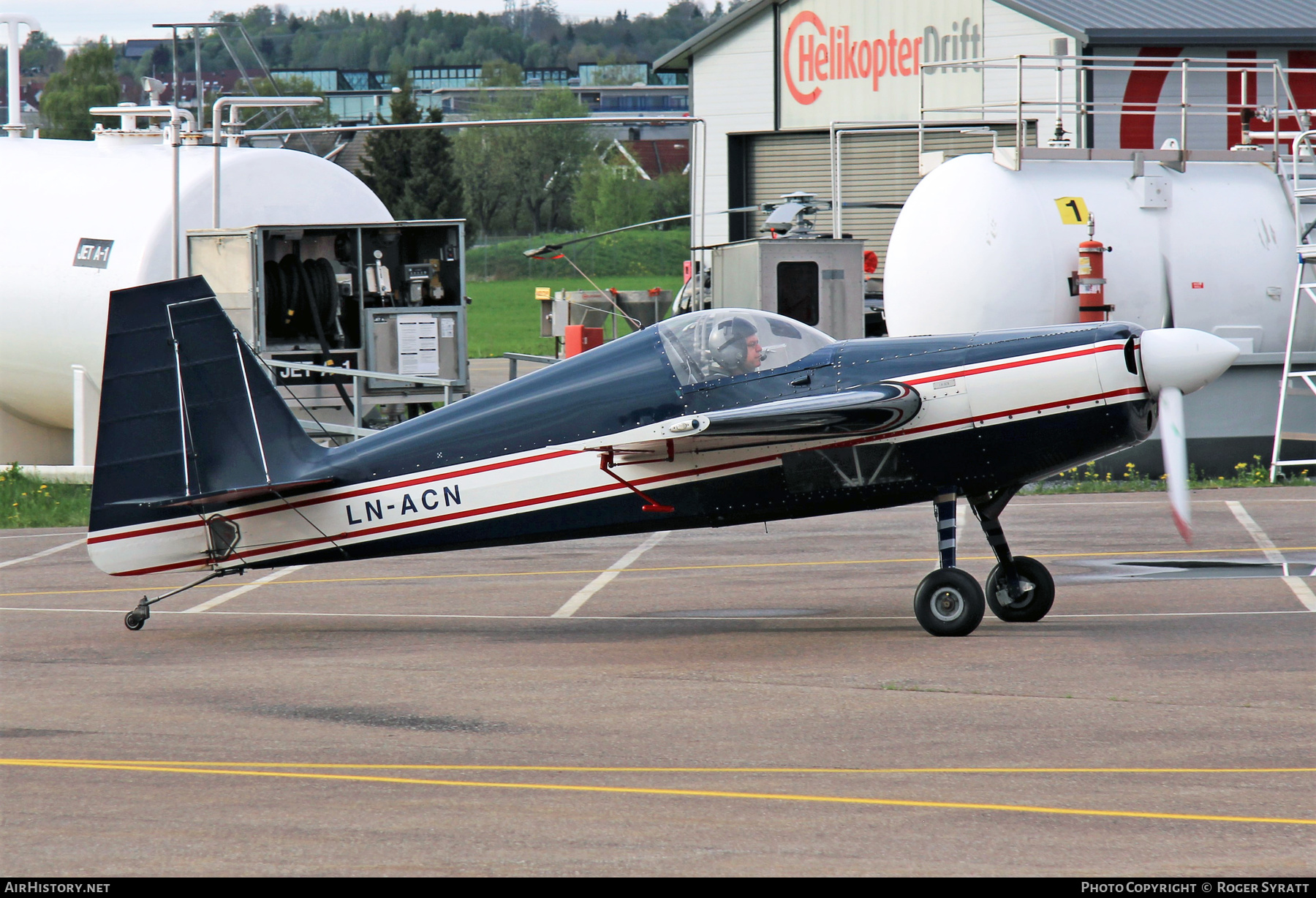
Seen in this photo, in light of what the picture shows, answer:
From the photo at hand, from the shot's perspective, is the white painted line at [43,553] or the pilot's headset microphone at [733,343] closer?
the pilot's headset microphone at [733,343]

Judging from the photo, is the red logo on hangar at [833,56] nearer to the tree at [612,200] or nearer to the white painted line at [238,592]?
the white painted line at [238,592]

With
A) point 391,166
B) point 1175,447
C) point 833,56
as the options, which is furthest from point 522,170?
point 1175,447

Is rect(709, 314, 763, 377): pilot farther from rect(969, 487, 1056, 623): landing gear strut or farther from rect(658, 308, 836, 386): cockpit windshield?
rect(969, 487, 1056, 623): landing gear strut

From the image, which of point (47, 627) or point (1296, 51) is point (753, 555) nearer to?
point (47, 627)

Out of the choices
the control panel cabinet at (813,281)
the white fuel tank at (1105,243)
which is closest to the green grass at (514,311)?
the control panel cabinet at (813,281)

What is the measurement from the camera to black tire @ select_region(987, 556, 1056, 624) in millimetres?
A: 9492

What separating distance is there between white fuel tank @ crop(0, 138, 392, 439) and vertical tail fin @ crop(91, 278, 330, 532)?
24.8 feet

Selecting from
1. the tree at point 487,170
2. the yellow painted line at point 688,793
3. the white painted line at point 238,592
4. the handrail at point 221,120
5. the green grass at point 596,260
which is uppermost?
the tree at point 487,170

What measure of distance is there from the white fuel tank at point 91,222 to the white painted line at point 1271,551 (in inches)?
430

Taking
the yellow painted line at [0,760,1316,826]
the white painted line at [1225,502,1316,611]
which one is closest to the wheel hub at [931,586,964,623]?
the white painted line at [1225,502,1316,611]

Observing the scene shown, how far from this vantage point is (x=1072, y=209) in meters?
16.2

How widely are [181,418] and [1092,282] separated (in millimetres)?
10041

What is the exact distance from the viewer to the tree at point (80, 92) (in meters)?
72.5

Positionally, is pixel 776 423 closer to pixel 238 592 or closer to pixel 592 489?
pixel 592 489
